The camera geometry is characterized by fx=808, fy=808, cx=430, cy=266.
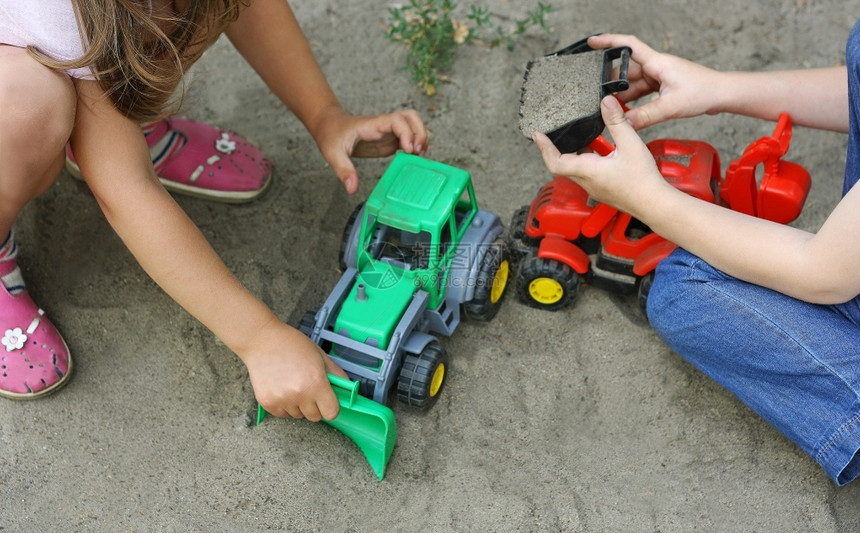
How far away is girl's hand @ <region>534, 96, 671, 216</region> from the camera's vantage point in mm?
1233

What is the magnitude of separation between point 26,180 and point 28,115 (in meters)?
0.13

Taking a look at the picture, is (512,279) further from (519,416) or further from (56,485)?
(56,485)

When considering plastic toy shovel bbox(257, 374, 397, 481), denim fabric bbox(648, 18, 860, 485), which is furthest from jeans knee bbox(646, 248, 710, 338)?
plastic toy shovel bbox(257, 374, 397, 481)

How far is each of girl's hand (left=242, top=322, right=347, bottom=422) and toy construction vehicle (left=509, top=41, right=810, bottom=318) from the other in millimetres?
458

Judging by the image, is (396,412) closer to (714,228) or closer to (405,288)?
(405,288)

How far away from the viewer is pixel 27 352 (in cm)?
138

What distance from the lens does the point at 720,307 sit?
49.3 inches

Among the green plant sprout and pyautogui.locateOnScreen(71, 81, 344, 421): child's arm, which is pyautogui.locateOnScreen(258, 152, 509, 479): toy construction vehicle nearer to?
pyautogui.locateOnScreen(71, 81, 344, 421): child's arm

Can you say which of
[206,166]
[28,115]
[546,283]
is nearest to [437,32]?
[206,166]

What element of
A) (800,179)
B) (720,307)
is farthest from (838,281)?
(800,179)

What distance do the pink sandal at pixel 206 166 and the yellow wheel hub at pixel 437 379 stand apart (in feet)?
1.94

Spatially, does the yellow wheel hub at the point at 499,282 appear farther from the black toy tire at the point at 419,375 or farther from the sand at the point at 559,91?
the sand at the point at 559,91

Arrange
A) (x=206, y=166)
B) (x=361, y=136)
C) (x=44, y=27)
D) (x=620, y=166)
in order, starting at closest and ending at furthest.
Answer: (x=44, y=27) < (x=620, y=166) < (x=361, y=136) < (x=206, y=166)

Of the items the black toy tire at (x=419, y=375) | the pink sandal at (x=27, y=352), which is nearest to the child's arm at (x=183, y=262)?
the black toy tire at (x=419, y=375)
